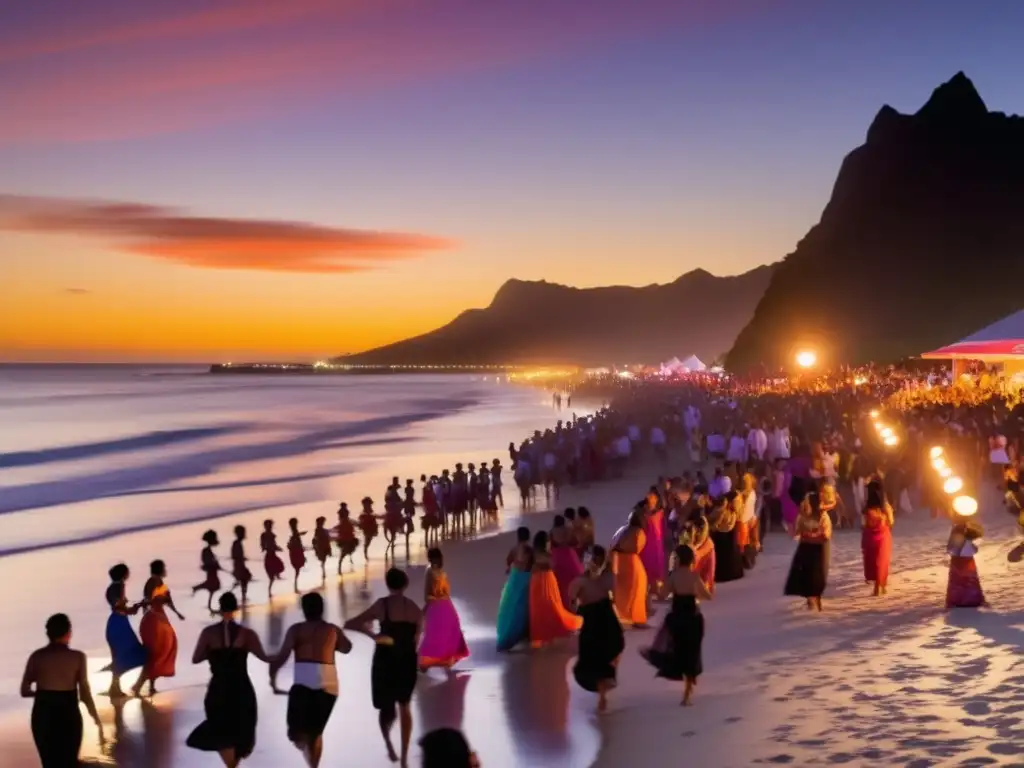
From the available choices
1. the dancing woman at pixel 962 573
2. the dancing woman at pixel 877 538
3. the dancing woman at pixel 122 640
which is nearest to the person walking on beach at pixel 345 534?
the dancing woman at pixel 122 640

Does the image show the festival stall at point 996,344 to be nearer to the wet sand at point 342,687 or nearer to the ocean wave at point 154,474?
the wet sand at point 342,687

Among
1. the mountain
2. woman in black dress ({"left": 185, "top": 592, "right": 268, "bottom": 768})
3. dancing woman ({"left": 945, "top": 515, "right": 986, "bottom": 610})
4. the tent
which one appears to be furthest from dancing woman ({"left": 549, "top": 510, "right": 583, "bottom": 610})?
the tent

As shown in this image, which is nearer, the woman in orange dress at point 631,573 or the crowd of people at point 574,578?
the crowd of people at point 574,578

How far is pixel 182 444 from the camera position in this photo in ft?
182

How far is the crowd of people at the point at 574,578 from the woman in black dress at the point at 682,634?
12mm

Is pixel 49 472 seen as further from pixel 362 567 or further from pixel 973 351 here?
pixel 973 351

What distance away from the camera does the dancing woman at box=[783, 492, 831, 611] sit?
11.4 meters

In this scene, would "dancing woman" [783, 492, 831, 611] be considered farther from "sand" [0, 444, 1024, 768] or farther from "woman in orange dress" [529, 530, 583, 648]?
"woman in orange dress" [529, 530, 583, 648]

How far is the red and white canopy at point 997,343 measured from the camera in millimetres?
25500

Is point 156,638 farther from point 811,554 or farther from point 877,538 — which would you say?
point 877,538

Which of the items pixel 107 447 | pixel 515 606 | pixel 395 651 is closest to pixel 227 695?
pixel 395 651

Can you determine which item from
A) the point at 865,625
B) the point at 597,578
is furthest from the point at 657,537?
the point at 597,578

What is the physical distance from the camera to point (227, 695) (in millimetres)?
7133

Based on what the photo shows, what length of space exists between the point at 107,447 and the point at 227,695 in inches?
1988
